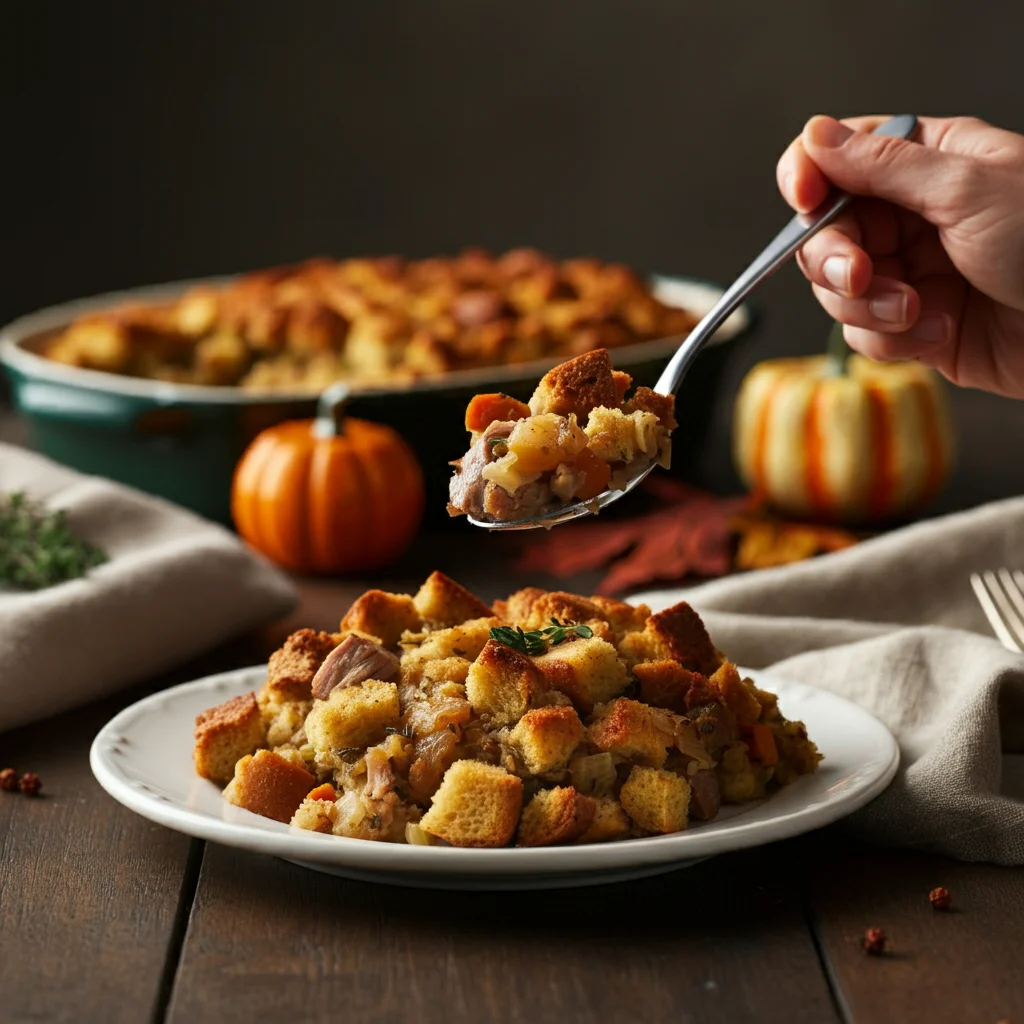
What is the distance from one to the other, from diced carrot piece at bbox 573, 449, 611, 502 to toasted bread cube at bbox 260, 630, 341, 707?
0.37 metres

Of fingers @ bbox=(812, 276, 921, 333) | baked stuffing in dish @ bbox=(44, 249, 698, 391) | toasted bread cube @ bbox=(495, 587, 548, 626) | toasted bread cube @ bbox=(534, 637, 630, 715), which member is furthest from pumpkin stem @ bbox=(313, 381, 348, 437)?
toasted bread cube @ bbox=(534, 637, 630, 715)

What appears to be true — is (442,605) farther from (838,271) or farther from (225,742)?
(838,271)

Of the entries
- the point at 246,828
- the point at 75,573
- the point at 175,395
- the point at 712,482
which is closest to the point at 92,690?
the point at 75,573

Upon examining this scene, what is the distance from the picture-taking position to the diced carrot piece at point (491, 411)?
206 cm

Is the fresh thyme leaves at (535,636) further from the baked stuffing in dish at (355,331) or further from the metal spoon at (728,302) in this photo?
the baked stuffing in dish at (355,331)

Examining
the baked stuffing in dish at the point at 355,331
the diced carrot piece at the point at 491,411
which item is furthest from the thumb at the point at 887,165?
the baked stuffing in dish at the point at 355,331

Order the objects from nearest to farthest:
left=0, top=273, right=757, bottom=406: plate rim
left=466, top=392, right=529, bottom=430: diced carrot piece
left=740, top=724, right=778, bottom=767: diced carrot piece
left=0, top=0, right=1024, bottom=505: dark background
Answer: left=740, top=724, right=778, bottom=767: diced carrot piece
left=466, top=392, right=529, bottom=430: diced carrot piece
left=0, top=273, right=757, bottom=406: plate rim
left=0, top=0, right=1024, bottom=505: dark background

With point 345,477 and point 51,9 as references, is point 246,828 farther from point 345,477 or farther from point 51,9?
point 51,9

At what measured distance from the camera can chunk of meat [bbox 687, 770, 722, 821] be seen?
1852 mm

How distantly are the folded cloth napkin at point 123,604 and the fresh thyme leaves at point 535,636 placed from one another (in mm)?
868

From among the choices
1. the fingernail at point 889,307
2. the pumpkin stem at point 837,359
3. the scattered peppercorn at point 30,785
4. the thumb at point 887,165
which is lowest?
the scattered peppercorn at point 30,785

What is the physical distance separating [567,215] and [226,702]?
14.9 feet

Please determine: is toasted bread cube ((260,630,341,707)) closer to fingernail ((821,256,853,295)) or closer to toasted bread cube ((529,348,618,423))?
toasted bread cube ((529,348,618,423))

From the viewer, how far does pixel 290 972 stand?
168cm
